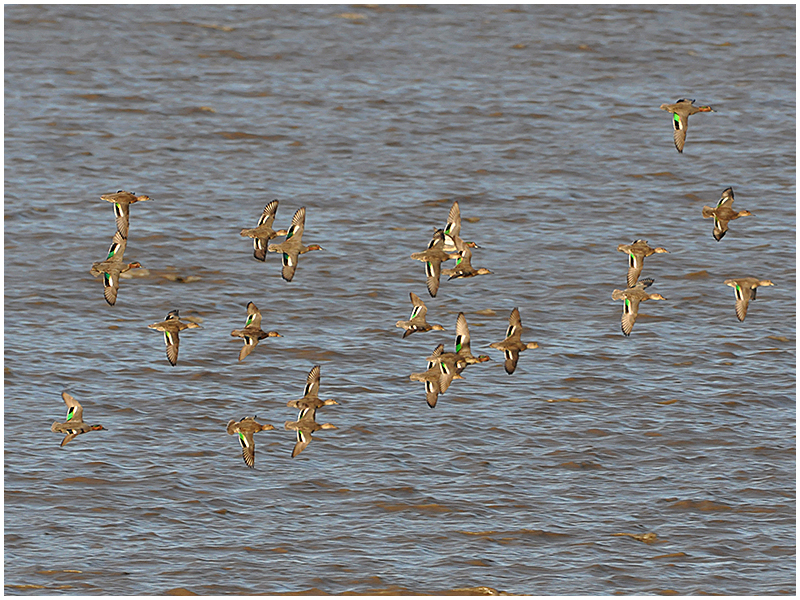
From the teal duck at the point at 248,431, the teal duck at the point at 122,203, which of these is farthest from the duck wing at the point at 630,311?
the teal duck at the point at 122,203

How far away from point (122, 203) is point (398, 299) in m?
11.8

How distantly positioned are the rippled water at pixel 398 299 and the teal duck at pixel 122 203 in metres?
5.50

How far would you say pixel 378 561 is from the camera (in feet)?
80.1

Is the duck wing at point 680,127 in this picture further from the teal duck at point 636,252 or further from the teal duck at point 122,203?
the teal duck at point 122,203

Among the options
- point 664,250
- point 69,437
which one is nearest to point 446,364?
point 664,250

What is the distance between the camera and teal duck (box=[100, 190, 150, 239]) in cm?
2264

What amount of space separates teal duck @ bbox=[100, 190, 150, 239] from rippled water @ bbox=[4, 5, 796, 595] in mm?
5498

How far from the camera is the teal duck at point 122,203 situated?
22.6 m

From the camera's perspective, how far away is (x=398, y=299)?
111ft

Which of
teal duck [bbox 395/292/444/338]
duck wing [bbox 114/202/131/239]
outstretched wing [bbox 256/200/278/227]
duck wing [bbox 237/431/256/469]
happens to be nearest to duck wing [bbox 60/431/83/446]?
duck wing [bbox 237/431/256/469]

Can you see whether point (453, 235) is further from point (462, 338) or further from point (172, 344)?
point (172, 344)

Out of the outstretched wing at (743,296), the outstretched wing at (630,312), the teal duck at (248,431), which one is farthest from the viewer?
the outstretched wing at (630,312)

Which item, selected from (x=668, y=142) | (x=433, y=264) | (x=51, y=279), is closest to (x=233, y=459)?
(x=433, y=264)

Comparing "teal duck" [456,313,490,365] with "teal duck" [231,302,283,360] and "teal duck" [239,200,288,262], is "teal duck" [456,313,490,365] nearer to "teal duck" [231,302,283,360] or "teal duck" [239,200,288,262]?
"teal duck" [231,302,283,360]
